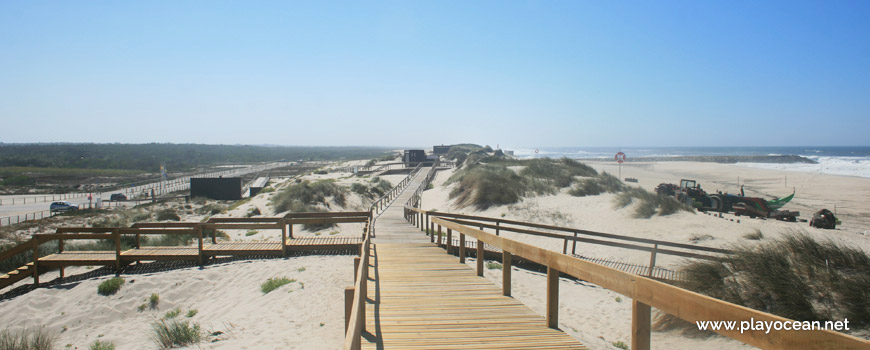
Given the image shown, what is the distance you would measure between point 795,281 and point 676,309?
14.5ft

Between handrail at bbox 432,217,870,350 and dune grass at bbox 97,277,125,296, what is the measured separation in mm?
9898

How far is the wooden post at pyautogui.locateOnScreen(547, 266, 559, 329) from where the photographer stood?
4230 millimetres

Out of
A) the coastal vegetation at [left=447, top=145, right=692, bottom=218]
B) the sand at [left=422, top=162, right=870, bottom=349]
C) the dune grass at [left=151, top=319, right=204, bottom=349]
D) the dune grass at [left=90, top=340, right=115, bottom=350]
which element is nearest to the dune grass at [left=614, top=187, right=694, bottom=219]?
the coastal vegetation at [left=447, top=145, right=692, bottom=218]

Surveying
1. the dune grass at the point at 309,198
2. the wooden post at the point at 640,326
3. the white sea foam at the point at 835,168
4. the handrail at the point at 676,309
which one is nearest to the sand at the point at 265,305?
the handrail at the point at 676,309

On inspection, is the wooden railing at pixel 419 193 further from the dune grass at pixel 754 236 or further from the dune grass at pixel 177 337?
the dune grass at pixel 177 337

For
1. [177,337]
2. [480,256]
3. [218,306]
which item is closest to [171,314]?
[218,306]

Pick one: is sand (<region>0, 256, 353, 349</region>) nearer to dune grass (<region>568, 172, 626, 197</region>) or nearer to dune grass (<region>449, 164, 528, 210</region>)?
dune grass (<region>449, 164, 528, 210</region>)

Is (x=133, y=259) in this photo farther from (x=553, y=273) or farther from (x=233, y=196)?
(x=233, y=196)

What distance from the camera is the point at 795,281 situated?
5.80m

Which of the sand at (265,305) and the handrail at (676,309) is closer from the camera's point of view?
the handrail at (676,309)

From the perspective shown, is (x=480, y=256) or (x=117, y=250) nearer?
(x=480, y=256)

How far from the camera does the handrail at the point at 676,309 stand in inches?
81.4

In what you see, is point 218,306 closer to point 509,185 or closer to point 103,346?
point 103,346

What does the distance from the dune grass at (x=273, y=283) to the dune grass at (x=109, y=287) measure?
11.3 ft
